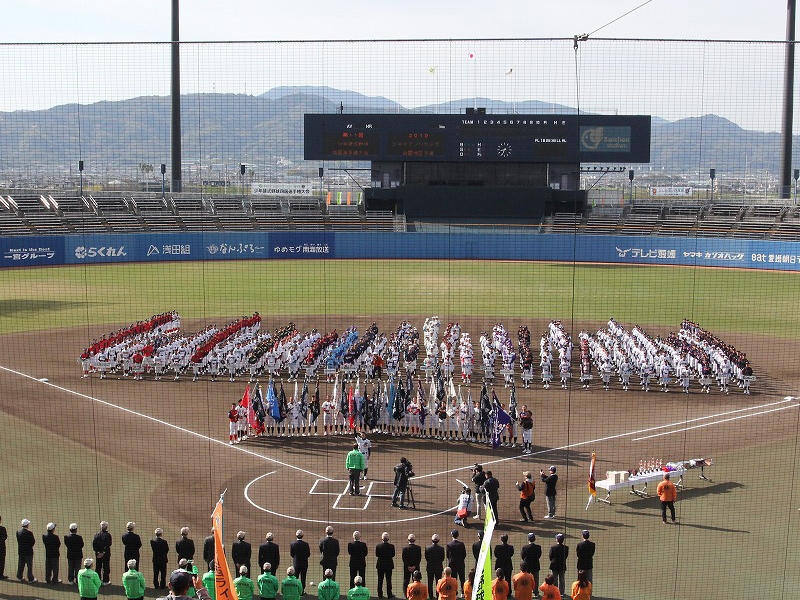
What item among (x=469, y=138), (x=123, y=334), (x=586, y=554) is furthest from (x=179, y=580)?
(x=469, y=138)

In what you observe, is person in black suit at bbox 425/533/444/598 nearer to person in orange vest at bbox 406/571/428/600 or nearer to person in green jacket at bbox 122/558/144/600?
person in orange vest at bbox 406/571/428/600

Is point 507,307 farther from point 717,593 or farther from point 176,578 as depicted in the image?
point 176,578

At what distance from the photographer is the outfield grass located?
29.1 metres

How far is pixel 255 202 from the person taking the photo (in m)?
50.4

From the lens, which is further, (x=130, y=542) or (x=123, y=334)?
(x=123, y=334)

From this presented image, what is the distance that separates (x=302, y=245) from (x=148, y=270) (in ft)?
26.7

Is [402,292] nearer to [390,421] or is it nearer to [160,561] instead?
[390,421]

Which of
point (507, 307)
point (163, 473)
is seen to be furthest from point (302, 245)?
point (163, 473)

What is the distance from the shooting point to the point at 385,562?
374 inches

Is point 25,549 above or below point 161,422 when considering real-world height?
above

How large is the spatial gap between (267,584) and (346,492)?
14.7ft

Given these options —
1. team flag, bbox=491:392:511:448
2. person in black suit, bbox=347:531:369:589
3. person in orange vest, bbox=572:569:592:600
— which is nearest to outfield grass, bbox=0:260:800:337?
team flag, bbox=491:392:511:448

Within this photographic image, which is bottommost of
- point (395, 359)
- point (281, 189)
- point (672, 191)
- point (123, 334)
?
point (395, 359)

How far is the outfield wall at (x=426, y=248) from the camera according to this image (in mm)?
Result: 41062
